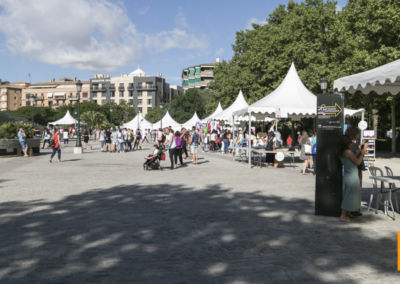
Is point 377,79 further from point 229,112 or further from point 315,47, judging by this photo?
point 315,47

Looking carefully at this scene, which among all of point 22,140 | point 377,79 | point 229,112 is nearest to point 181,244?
point 377,79

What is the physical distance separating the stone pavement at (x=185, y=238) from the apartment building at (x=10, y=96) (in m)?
153

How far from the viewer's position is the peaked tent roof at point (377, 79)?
25.8 feet

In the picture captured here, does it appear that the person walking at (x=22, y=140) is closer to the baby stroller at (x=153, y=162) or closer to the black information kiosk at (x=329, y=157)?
the baby stroller at (x=153, y=162)

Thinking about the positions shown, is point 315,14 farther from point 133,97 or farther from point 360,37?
point 133,97

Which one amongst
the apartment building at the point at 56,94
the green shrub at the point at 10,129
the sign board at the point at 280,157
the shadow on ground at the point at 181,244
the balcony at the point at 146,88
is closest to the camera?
the shadow on ground at the point at 181,244

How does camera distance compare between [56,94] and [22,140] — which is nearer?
[22,140]

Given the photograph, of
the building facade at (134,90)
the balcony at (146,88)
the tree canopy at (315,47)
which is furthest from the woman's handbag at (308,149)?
the balcony at (146,88)

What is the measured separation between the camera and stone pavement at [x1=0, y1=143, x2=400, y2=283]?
436 centimetres

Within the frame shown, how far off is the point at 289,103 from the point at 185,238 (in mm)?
12306

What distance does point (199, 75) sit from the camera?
11806 cm

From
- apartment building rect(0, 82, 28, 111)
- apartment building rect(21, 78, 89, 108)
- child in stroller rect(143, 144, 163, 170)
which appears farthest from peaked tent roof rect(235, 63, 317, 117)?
apartment building rect(0, 82, 28, 111)

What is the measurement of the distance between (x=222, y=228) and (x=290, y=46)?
30.2m

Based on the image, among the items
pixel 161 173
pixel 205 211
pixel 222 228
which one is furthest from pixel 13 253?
pixel 161 173
